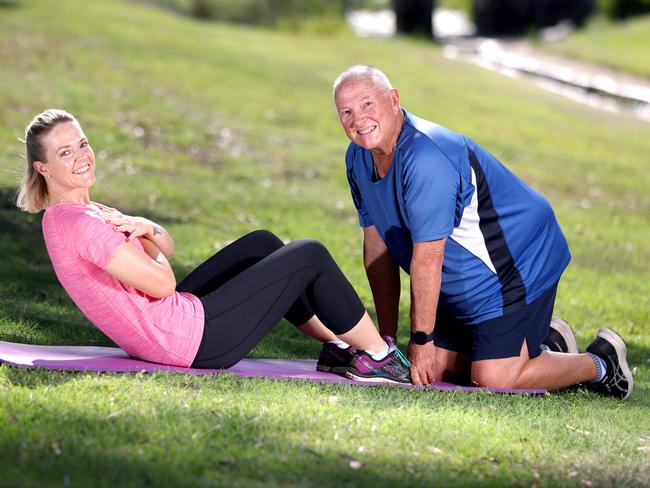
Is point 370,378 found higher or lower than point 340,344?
lower

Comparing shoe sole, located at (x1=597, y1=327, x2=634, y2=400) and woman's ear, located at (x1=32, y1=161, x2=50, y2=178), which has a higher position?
woman's ear, located at (x1=32, y1=161, x2=50, y2=178)

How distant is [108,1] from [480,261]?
1081 inches

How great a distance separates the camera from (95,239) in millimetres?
5020

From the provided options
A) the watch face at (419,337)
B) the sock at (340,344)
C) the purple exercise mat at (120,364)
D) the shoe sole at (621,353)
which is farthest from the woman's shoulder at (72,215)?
the shoe sole at (621,353)

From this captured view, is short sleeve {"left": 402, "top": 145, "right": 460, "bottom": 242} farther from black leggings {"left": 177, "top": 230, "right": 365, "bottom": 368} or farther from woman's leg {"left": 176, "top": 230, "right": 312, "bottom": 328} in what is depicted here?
woman's leg {"left": 176, "top": 230, "right": 312, "bottom": 328}

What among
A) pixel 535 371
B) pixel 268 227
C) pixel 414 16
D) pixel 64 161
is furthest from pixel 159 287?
pixel 414 16

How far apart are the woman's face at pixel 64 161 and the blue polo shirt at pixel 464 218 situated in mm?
1468

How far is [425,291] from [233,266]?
1.05 m

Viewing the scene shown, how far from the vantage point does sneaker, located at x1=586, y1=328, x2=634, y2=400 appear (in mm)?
6152

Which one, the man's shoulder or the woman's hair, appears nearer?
the woman's hair

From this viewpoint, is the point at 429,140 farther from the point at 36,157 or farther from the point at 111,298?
the point at 36,157

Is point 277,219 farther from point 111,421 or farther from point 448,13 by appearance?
point 448,13

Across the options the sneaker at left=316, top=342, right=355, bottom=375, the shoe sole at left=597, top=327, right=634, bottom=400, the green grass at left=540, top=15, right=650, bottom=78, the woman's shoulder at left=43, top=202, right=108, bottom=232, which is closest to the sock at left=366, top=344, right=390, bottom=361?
the sneaker at left=316, top=342, right=355, bottom=375

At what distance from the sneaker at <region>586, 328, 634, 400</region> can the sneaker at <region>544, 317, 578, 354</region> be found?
0.22m
